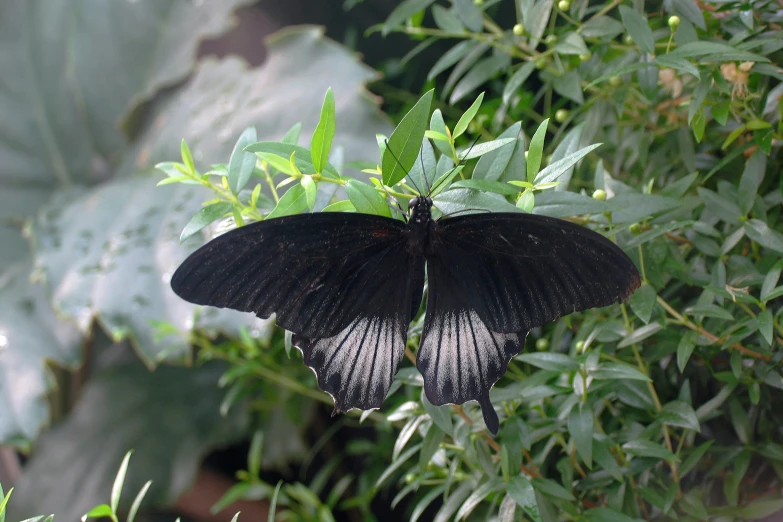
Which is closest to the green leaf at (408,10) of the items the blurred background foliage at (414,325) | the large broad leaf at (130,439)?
the blurred background foliage at (414,325)

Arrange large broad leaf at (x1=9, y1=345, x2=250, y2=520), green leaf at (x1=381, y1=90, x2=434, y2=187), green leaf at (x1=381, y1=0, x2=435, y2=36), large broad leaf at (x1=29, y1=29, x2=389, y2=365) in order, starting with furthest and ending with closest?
large broad leaf at (x1=9, y1=345, x2=250, y2=520) < large broad leaf at (x1=29, y1=29, x2=389, y2=365) < green leaf at (x1=381, y1=0, x2=435, y2=36) < green leaf at (x1=381, y1=90, x2=434, y2=187)

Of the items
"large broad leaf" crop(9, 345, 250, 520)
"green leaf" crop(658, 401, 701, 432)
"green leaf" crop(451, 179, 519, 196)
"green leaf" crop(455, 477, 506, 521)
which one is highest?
"green leaf" crop(451, 179, 519, 196)

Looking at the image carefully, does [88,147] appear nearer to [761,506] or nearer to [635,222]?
[635,222]

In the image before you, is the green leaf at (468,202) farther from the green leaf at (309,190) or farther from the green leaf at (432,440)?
the green leaf at (432,440)

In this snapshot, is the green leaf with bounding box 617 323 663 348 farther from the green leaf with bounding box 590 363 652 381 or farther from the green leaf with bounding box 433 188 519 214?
the green leaf with bounding box 433 188 519 214

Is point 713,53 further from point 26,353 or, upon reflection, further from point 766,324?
point 26,353

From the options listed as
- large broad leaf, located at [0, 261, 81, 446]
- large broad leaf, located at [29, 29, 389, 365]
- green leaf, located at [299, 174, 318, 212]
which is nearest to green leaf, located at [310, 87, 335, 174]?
green leaf, located at [299, 174, 318, 212]

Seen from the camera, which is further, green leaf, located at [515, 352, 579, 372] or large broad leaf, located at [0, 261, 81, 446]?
large broad leaf, located at [0, 261, 81, 446]

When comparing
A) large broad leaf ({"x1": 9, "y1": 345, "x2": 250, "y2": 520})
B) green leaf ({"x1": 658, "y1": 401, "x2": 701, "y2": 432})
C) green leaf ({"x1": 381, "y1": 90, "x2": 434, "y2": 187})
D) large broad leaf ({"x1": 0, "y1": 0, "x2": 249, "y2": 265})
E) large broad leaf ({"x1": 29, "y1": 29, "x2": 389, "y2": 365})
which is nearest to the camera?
green leaf ({"x1": 381, "y1": 90, "x2": 434, "y2": 187})
